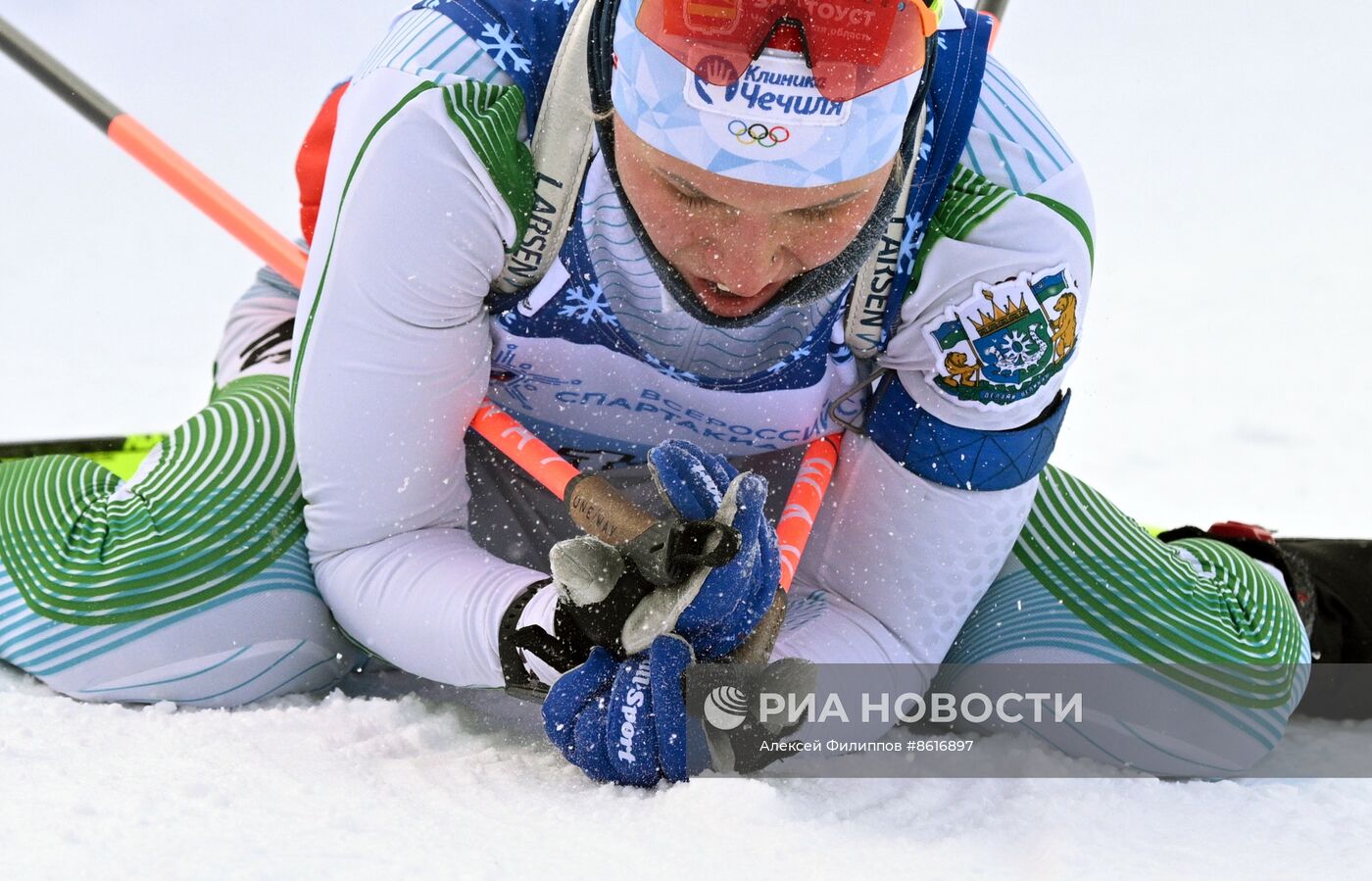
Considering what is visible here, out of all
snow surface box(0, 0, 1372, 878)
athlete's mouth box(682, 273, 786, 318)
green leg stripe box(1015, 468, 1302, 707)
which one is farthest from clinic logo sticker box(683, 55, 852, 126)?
green leg stripe box(1015, 468, 1302, 707)

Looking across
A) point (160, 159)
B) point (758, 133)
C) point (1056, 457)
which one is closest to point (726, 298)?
point (758, 133)

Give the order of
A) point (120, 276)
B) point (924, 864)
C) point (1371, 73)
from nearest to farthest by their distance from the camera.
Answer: point (924, 864) < point (120, 276) < point (1371, 73)

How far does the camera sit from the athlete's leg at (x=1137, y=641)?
5.56 feet

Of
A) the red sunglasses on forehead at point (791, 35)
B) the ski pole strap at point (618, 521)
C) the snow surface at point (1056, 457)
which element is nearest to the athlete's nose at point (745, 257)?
the red sunglasses on forehead at point (791, 35)

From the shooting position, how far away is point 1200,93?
4359 millimetres

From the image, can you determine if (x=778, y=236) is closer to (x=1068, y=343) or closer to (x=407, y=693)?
(x=1068, y=343)

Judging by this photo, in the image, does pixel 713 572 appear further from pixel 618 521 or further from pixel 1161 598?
pixel 1161 598

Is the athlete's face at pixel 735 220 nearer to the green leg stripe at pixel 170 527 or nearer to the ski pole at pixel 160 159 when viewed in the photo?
the green leg stripe at pixel 170 527

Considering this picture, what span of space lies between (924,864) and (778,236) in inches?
22.9

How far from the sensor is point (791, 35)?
127cm

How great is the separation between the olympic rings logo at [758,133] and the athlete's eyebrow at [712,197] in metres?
0.07

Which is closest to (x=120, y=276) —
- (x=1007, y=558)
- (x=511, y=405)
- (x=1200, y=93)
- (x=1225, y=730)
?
(x=511, y=405)

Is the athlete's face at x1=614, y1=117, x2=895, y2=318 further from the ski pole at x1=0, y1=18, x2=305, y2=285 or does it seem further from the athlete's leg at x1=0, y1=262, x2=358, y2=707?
the ski pole at x1=0, y1=18, x2=305, y2=285

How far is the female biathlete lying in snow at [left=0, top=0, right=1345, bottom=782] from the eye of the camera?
133 cm
